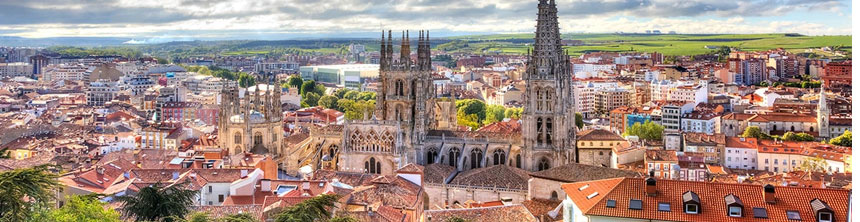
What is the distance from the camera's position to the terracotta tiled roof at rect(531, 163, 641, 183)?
38969 mm

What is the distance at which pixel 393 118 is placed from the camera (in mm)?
49750

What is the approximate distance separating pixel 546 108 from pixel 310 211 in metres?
25.7

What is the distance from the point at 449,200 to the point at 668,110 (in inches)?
2055

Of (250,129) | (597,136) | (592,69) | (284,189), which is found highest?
(592,69)

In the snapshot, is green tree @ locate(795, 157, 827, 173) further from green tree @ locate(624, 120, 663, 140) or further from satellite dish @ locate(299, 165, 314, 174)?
satellite dish @ locate(299, 165, 314, 174)

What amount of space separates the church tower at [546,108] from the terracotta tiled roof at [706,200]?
18923 millimetres

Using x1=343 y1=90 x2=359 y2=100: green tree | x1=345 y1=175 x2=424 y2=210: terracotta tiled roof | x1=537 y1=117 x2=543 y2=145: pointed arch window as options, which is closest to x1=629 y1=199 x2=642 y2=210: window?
x1=345 y1=175 x2=424 y2=210: terracotta tiled roof

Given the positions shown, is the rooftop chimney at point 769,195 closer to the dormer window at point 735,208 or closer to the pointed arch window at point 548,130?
the dormer window at point 735,208

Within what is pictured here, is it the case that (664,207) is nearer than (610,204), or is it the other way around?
(664,207)

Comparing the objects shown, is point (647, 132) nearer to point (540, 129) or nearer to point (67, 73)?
point (540, 129)

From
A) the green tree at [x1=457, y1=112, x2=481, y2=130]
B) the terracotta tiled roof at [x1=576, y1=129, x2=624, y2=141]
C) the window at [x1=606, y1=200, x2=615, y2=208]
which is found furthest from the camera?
the green tree at [x1=457, y1=112, x2=481, y2=130]

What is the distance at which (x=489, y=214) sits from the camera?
32.2 meters

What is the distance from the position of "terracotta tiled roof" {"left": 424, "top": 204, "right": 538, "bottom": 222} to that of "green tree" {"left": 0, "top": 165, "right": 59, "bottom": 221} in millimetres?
14028

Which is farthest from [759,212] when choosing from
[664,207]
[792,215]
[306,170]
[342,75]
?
[342,75]
